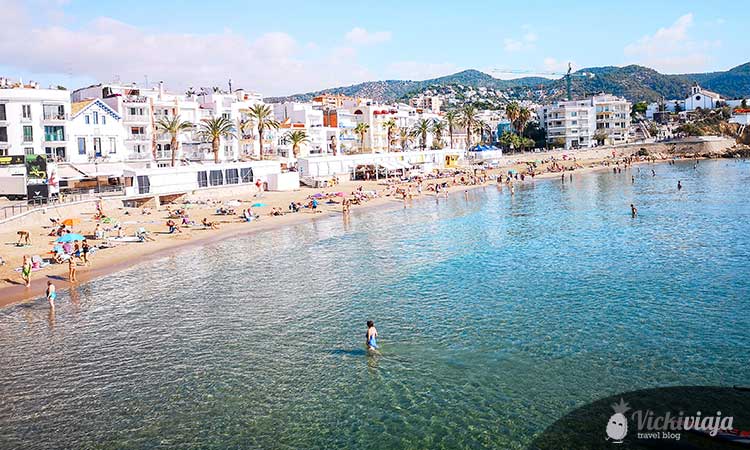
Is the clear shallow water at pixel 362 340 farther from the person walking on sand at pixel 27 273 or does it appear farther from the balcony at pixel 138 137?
the balcony at pixel 138 137

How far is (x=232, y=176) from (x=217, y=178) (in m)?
2.11

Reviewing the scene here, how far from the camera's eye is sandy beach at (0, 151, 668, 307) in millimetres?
30906

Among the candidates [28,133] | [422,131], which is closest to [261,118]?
[28,133]

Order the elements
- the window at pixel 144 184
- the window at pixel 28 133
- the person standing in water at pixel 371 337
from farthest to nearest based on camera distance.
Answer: the window at pixel 28 133 → the window at pixel 144 184 → the person standing in water at pixel 371 337

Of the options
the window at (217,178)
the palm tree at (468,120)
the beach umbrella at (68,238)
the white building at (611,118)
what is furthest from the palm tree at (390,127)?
the beach umbrella at (68,238)

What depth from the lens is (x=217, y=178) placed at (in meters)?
60.7

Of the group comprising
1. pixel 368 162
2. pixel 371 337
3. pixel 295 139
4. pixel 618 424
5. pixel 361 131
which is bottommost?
pixel 618 424

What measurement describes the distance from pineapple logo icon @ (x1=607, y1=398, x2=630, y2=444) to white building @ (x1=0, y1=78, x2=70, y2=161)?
5260 centimetres

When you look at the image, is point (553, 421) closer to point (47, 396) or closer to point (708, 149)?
point (47, 396)

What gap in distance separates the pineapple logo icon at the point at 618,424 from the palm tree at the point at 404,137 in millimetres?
100747

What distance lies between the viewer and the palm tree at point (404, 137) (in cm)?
11431

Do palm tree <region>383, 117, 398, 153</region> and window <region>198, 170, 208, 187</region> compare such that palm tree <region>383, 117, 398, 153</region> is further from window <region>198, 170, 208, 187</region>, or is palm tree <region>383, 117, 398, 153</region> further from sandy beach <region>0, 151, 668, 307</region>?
window <region>198, 170, 208, 187</region>

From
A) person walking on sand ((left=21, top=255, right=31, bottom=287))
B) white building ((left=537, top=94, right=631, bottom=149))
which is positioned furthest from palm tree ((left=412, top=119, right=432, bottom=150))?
person walking on sand ((left=21, top=255, right=31, bottom=287))

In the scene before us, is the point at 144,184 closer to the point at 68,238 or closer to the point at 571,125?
the point at 68,238
